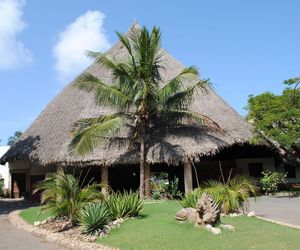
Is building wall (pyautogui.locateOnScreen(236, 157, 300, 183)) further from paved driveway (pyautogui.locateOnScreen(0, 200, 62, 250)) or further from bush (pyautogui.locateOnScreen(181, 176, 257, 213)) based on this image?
paved driveway (pyautogui.locateOnScreen(0, 200, 62, 250))

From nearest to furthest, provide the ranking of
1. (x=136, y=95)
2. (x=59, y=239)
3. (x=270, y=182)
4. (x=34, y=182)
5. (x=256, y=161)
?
(x=59, y=239) < (x=136, y=95) < (x=270, y=182) < (x=256, y=161) < (x=34, y=182)

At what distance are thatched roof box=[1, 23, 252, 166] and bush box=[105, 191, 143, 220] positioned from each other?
254 inches

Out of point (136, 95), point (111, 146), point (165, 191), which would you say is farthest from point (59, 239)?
point (111, 146)

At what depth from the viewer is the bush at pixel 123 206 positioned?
12.0 meters

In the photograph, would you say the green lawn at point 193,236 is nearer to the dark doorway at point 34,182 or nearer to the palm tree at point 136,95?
the palm tree at point 136,95

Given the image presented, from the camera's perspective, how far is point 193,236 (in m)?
9.68

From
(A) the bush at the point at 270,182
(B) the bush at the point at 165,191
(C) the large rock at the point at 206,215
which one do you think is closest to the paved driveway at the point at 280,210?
(A) the bush at the point at 270,182

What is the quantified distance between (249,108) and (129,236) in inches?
675

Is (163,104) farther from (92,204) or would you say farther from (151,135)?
(92,204)

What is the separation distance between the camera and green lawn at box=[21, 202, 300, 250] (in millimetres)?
8875

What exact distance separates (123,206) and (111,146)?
7.80m

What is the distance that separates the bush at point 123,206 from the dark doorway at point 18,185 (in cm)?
1920

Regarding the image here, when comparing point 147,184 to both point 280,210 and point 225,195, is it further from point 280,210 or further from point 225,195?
point 225,195

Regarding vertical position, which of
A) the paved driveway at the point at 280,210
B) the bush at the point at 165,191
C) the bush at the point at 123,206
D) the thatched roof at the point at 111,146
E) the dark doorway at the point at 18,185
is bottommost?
the paved driveway at the point at 280,210
